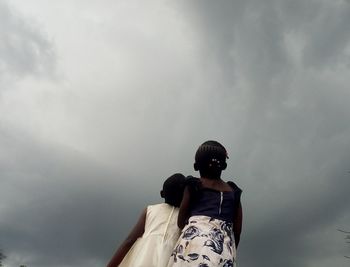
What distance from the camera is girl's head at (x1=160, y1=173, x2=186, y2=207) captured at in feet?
15.2

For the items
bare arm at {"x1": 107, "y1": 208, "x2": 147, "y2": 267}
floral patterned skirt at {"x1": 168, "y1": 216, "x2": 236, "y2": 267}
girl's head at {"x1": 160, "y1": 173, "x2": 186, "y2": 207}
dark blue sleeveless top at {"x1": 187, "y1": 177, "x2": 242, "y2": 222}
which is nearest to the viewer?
floral patterned skirt at {"x1": 168, "y1": 216, "x2": 236, "y2": 267}

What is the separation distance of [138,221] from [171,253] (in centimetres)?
59

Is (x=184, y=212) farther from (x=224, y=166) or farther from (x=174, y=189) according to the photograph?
(x=224, y=166)

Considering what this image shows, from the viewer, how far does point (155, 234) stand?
176 inches

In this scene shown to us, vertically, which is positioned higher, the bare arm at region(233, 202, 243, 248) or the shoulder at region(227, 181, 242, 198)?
the shoulder at region(227, 181, 242, 198)

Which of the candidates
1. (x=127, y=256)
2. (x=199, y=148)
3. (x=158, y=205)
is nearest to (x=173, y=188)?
(x=158, y=205)

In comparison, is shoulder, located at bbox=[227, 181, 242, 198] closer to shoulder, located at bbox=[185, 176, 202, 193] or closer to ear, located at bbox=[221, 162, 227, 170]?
ear, located at bbox=[221, 162, 227, 170]

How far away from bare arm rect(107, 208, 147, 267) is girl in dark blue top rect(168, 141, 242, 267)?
534 millimetres

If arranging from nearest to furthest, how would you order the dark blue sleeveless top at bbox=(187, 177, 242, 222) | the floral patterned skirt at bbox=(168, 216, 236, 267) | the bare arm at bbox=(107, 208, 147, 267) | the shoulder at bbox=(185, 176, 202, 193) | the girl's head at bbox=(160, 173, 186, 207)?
the floral patterned skirt at bbox=(168, 216, 236, 267) < the dark blue sleeveless top at bbox=(187, 177, 242, 222) < the shoulder at bbox=(185, 176, 202, 193) < the bare arm at bbox=(107, 208, 147, 267) < the girl's head at bbox=(160, 173, 186, 207)

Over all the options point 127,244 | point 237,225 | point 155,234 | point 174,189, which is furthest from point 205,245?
point 127,244

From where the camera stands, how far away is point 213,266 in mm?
3779

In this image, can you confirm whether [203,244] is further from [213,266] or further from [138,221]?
[138,221]

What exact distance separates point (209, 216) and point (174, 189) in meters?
0.63

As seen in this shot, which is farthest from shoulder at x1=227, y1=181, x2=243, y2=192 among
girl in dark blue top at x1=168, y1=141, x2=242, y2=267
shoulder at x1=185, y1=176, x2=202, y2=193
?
shoulder at x1=185, y1=176, x2=202, y2=193
